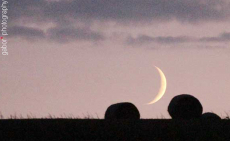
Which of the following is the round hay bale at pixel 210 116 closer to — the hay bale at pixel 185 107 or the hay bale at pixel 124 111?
the hay bale at pixel 185 107

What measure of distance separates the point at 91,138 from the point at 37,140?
71.7 inches

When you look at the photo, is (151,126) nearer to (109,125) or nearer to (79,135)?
(109,125)

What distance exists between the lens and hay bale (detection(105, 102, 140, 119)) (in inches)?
963

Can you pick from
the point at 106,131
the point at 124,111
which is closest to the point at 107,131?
the point at 106,131

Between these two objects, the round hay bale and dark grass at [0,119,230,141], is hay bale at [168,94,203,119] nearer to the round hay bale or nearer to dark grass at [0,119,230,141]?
the round hay bale

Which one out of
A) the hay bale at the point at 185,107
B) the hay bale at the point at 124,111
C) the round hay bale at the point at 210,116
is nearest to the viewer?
the round hay bale at the point at 210,116

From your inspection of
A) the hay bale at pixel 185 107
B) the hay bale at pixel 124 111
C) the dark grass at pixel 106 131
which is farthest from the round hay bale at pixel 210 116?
the dark grass at pixel 106 131

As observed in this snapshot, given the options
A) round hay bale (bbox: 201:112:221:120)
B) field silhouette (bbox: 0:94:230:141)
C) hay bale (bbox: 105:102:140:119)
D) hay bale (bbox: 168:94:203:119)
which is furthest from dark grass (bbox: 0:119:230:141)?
hay bale (bbox: 168:94:203:119)

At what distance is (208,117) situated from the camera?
967 inches

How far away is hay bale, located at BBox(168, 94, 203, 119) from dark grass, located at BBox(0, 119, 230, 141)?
675 cm

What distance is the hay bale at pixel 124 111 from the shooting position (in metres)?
24.5

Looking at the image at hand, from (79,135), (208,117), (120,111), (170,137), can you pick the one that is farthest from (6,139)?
(208,117)

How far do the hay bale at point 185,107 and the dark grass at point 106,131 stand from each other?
22.2 ft

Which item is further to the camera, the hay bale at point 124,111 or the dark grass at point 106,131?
the hay bale at point 124,111
